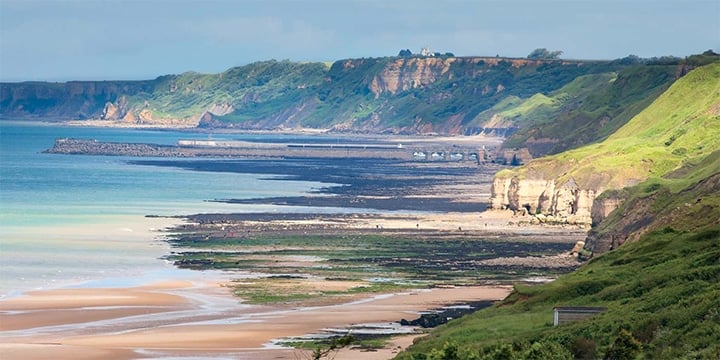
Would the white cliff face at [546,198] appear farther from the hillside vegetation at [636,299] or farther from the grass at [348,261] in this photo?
the hillside vegetation at [636,299]

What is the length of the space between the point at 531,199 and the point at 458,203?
15.1 m

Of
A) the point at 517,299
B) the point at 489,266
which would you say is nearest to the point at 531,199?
the point at 489,266

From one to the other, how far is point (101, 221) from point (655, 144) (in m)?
45.8

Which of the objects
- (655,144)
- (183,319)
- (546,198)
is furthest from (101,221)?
(183,319)

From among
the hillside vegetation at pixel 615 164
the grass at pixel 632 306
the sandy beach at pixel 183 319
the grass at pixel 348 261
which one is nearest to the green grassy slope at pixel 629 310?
the grass at pixel 632 306

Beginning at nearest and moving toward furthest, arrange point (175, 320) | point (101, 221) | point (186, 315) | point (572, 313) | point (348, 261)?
point (572, 313) → point (175, 320) → point (186, 315) → point (348, 261) → point (101, 221)

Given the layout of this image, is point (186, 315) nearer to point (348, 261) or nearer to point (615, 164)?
point (348, 261)

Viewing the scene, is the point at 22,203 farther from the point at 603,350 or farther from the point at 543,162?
the point at 603,350

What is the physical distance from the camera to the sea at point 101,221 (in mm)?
92750

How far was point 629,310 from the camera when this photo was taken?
53688 millimetres

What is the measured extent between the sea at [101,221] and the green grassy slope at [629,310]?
1180 inches

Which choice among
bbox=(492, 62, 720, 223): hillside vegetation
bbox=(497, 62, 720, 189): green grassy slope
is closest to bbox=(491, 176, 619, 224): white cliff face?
bbox=(492, 62, 720, 223): hillside vegetation

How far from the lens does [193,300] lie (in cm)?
8131

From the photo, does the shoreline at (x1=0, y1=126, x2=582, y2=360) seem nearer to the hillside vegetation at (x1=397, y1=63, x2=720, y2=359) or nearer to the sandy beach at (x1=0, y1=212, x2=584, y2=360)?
the sandy beach at (x1=0, y1=212, x2=584, y2=360)
